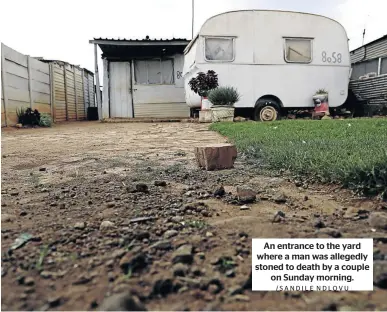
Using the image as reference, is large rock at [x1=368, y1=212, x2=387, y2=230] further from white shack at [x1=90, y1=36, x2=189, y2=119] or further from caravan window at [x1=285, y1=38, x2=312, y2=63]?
white shack at [x1=90, y1=36, x2=189, y2=119]

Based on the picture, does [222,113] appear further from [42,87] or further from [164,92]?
[42,87]

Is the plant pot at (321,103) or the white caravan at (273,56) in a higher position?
the white caravan at (273,56)

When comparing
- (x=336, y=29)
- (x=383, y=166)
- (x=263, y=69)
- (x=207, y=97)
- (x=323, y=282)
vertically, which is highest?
(x=336, y=29)

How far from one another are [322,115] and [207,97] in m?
2.98

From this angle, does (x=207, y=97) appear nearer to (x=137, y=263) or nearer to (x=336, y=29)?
(x=336, y=29)

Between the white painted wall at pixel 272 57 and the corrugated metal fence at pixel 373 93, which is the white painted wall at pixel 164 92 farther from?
the corrugated metal fence at pixel 373 93

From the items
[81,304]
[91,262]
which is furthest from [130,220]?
[81,304]

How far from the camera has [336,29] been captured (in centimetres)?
895

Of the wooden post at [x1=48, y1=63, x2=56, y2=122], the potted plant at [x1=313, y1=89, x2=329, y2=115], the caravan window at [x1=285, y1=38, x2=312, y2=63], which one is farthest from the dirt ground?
the wooden post at [x1=48, y1=63, x2=56, y2=122]

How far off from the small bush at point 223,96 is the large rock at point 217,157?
5.52 meters

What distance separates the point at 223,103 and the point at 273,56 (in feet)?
6.23

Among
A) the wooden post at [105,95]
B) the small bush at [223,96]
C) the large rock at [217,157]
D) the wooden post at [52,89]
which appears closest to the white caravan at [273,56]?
the small bush at [223,96]

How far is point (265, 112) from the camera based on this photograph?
871 centimetres

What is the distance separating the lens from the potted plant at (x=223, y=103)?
8062 millimetres
